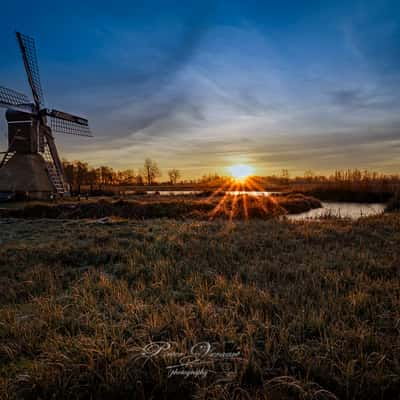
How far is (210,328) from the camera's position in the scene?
110 inches

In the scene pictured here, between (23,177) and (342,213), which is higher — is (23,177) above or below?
above

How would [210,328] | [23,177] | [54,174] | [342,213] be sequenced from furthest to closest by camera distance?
[54,174]
[23,177]
[342,213]
[210,328]

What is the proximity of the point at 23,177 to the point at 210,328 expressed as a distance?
2633cm

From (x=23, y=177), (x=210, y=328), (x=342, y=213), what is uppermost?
(x=23, y=177)

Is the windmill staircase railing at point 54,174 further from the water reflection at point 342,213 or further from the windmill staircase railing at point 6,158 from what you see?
the water reflection at point 342,213

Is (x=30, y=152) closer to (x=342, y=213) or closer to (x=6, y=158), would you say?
(x=6, y=158)

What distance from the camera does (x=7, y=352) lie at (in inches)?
99.0

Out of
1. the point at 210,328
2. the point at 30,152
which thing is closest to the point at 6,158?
the point at 30,152

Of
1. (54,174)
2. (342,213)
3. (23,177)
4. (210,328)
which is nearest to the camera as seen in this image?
(210,328)

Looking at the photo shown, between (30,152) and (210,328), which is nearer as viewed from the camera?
(210,328)

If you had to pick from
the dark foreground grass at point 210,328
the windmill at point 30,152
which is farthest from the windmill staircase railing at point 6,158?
the dark foreground grass at point 210,328

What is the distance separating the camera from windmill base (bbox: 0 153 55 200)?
22.3 m

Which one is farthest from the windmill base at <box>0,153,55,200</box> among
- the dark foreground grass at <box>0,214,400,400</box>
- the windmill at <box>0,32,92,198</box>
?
the dark foreground grass at <box>0,214,400,400</box>

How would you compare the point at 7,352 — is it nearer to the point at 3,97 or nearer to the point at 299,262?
the point at 299,262
